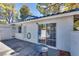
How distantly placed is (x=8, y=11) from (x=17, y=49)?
1711 mm

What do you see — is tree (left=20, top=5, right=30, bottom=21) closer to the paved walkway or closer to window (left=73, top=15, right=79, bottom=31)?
the paved walkway

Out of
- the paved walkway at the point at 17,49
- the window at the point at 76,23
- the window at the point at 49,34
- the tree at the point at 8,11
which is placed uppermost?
the tree at the point at 8,11

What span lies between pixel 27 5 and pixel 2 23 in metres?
1.34

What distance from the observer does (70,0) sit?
6.47 meters

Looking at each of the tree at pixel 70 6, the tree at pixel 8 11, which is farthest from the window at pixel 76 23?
the tree at pixel 8 11

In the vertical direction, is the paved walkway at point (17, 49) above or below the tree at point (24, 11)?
below

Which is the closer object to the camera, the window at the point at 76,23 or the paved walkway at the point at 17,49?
the paved walkway at the point at 17,49

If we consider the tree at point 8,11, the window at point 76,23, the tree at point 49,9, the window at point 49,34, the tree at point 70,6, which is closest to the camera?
the tree at point 8,11

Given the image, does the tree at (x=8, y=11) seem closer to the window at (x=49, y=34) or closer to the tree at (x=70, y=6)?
the window at (x=49, y=34)

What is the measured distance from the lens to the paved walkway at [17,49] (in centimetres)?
709

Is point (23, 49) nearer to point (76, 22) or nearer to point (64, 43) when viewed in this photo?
point (64, 43)

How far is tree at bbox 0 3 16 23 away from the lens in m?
6.92

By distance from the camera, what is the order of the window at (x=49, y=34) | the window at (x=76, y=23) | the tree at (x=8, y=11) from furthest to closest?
1. the window at (x=49, y=34)
2. the window at (x=76, y=23)
3. the tree at (x=8, y=11)

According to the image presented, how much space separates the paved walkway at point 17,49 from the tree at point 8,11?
3.69 ft
